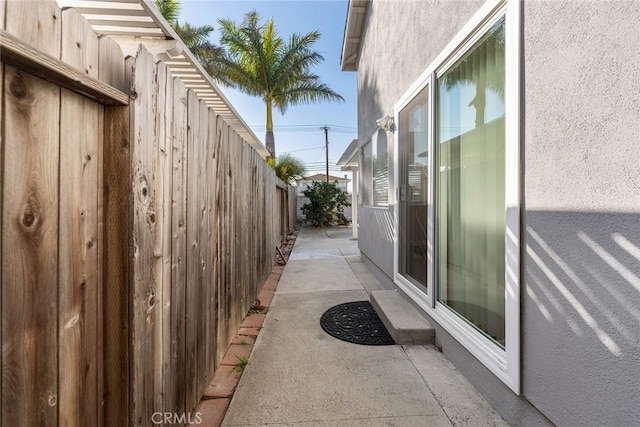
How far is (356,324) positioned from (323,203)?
10570 mm

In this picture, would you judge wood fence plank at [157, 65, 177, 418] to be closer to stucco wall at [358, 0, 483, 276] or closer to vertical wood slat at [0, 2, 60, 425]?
vertical wood slat at [0, 2, 60, 425]

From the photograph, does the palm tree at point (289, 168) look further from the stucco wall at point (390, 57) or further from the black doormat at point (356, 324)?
the black doormat at point (356, 324)

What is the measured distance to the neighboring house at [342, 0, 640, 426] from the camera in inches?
44.7

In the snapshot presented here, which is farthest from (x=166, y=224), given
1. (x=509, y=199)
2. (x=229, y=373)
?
(x=509, y=199)

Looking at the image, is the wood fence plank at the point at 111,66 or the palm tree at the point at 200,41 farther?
the palm tree at the point at 200,41

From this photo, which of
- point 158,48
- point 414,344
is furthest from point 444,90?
point 158,48

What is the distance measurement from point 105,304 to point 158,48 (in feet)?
8.92

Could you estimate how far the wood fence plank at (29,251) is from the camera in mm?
789

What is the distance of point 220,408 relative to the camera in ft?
5.99

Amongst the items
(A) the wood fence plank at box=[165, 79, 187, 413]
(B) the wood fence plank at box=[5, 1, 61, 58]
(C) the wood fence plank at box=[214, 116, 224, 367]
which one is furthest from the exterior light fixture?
(B) the wood fence plank at box=[5, 1, 61, 58]

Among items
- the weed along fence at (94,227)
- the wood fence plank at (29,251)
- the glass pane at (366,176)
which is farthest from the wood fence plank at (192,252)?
the glass pane at (366,176)

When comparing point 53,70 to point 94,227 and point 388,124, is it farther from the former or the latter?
point 388,124

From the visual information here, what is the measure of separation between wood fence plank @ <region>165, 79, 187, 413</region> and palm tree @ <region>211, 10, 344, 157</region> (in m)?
11.4

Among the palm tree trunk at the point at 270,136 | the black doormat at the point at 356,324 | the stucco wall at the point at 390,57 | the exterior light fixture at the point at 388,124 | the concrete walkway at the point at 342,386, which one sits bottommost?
the concrete walkway at the point at 342,386
